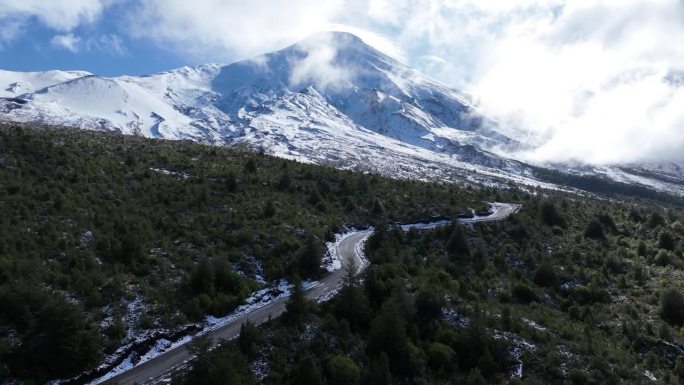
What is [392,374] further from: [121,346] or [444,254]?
[444,254]

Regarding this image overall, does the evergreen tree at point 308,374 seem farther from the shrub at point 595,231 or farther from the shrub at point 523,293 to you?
the shrub at point 595,231

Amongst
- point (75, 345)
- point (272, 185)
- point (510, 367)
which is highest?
point (272, 185)

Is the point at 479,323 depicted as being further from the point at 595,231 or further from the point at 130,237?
the point at 595,231

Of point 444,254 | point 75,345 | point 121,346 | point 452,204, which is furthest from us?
point 452,204

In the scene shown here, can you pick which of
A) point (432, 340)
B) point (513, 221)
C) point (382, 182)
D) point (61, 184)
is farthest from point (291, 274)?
point (382, 182)

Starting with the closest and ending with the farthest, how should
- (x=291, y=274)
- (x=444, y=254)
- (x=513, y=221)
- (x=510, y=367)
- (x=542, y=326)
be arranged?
(x=510, y=367)
(x=542, y=326)
(x=291, y=274)
(x=444, y=254)
(x=513, y=221)

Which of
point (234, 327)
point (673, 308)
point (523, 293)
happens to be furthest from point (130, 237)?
point (673, 308)

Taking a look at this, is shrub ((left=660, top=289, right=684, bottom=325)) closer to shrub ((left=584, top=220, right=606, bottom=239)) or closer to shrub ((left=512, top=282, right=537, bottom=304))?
shrub ((left=512, top=282, right=537, bottom=304))
